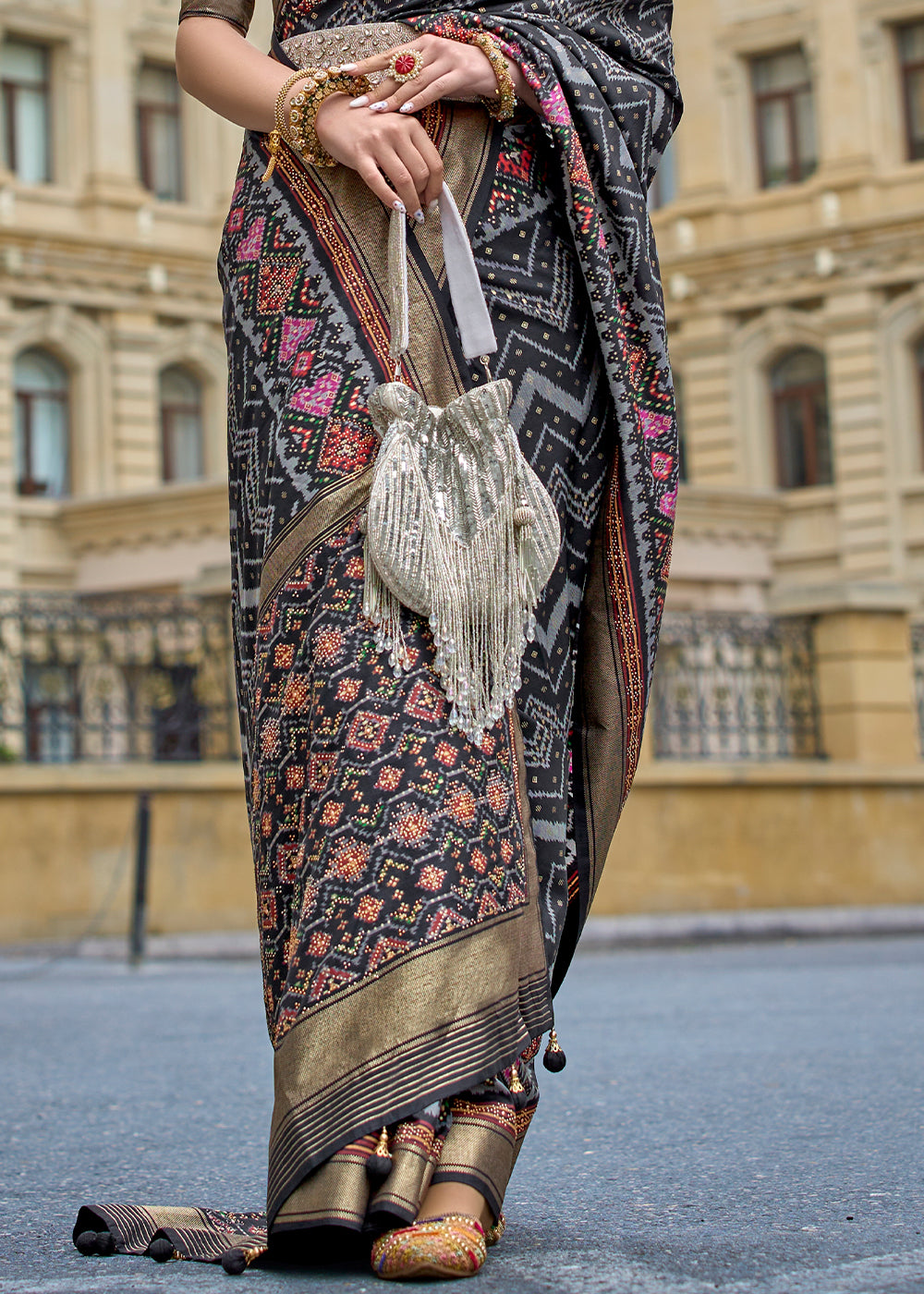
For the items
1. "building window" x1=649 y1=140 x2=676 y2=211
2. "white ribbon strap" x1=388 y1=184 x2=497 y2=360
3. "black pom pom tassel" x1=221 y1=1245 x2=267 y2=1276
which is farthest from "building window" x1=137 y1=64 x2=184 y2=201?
"black pom pom tassel" x1=221 y1=1245 x2=267 y2=1276

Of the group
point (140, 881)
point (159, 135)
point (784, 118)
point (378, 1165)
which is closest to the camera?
point (378, 1165)

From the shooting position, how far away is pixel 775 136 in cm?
2733

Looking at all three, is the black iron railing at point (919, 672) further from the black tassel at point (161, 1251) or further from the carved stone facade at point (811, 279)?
the black tassel at point (161, 1251)

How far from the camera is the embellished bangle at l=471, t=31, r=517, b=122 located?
239 cm

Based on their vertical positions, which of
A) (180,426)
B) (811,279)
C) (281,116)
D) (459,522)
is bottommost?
(459,522)

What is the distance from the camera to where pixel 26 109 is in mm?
25703

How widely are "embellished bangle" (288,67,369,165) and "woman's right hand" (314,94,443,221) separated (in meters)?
0.04

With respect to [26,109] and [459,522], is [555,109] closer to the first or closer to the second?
[459,522]

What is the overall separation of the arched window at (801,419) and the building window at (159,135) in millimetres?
8928

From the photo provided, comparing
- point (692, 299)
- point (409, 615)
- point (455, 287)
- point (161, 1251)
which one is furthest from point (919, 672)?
point (692, 299)

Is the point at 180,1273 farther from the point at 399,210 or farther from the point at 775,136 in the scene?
the point at 775,136

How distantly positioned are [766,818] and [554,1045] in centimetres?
1032

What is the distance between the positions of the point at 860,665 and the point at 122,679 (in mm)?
4832

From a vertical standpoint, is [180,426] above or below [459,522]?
above
